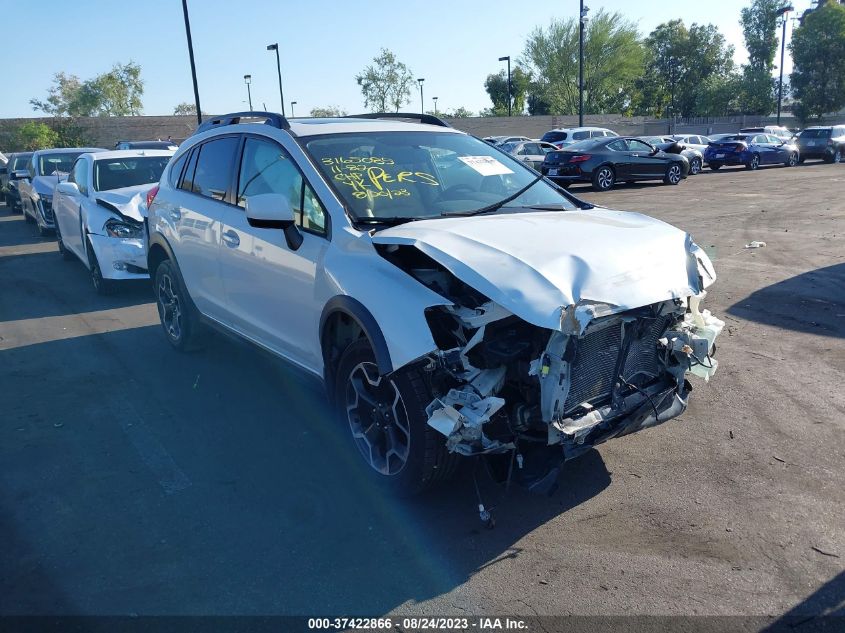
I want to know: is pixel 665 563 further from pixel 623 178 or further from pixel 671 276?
pixel 623 178

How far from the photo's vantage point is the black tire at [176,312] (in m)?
6.27

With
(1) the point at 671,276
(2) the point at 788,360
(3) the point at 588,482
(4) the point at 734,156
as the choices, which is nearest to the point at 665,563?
(3) the point at 588,482

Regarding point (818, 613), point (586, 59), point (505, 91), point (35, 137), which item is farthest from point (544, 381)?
point (505, 91)

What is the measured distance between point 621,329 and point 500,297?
784 mm

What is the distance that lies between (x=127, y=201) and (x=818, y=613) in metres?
8.83

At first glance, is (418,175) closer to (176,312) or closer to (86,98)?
(176,312)

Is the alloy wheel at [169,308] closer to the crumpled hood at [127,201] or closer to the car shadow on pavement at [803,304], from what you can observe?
the crumpled hood at [127,201]

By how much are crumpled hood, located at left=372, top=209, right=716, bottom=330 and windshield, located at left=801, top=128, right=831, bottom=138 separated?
115ft

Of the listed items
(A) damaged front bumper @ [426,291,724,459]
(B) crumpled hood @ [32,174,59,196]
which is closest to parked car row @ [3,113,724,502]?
(A) damaged front bumper @ [426,291,724,459]

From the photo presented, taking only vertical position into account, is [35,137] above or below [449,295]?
above

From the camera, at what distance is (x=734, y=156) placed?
30.4 meters

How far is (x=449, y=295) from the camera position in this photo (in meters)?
3.60

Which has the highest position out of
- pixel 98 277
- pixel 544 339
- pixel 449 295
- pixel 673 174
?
pixel 449 295

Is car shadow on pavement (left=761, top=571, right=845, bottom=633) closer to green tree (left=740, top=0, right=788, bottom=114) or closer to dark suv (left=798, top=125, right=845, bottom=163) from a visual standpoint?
dark suv (left=798, top=125, right=845, bottom=163)
